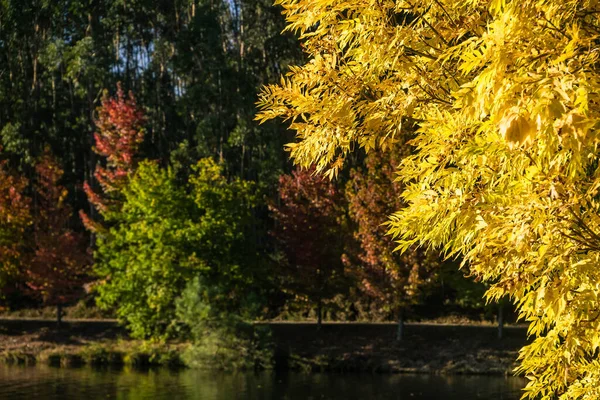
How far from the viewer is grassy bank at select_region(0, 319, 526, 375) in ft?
112

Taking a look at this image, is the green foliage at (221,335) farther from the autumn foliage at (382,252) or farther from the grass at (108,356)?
the autumn foliage at (382,252)

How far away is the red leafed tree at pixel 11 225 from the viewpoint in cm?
4107

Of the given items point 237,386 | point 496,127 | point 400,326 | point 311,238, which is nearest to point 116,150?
point 311,238

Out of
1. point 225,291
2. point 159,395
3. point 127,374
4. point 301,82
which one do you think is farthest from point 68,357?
point 301,82

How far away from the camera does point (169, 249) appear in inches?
1417

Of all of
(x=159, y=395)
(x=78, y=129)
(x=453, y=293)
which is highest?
(x=78, y=129)

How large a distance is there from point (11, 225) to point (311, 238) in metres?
14.4

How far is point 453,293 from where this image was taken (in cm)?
4325

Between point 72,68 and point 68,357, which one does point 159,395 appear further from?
point 72,68

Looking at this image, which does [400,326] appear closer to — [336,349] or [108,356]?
[336,349]

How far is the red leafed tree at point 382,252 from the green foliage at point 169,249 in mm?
4779

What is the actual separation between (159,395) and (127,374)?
5973 millimetres

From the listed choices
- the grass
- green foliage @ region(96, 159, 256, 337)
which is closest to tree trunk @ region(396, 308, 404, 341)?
green foliage @ region(96, 159, 256, 337)

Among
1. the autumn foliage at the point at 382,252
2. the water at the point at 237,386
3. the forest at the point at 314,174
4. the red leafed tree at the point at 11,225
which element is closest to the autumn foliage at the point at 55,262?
the forest at the point at 314,174
